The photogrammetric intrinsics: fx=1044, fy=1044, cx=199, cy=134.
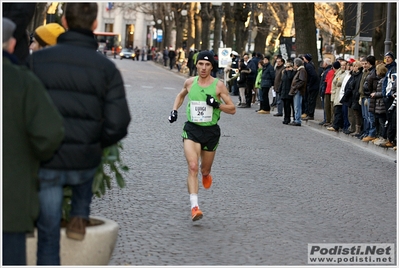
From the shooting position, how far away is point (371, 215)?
10836mm

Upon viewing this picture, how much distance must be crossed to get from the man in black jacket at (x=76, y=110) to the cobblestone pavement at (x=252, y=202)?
176 centimetres

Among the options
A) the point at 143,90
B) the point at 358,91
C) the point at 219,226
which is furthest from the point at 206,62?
the point at 143,90

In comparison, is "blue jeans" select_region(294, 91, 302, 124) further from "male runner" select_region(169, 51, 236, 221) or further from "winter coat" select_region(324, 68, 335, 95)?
"male runner" select_region(169, 51, 236, 221)

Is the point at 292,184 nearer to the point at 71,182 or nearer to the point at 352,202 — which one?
the point at 352,202

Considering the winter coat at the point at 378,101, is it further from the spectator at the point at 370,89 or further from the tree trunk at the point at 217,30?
the tree trunk at the point at 217,30

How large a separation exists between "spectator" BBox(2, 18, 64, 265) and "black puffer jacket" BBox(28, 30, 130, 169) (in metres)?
0.38

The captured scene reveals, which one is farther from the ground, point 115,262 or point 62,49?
point 62,49

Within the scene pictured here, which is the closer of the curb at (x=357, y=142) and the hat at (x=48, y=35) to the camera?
the hat at (x=48, y=35)

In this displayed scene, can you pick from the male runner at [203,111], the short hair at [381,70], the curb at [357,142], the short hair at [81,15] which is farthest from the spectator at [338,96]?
the short hair at [81,15]

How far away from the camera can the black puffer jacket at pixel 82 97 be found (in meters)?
5.96

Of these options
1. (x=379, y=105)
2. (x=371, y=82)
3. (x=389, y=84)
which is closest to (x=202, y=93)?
(x=389, y=84)

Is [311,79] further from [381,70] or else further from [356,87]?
[381,70]

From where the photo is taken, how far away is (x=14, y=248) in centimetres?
557

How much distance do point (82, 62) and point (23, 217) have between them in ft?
3.36
